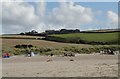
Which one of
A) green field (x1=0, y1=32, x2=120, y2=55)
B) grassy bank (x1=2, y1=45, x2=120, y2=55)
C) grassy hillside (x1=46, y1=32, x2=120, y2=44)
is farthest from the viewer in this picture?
grassy hillside (x1=46, y1=32, x2=120, y2=44)

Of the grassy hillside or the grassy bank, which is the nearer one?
the grassy bank

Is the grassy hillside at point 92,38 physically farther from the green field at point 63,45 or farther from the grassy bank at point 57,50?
the grassy bank at point 57,50

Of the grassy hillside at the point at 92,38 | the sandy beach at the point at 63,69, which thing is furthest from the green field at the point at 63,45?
the sandy beach at the point at 63,69

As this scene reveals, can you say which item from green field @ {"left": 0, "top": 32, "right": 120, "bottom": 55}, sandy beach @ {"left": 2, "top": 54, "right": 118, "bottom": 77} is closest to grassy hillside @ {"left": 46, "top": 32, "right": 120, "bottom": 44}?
green field @ {"left": 0, "top": 32, "right": 120, "bottom": 55}

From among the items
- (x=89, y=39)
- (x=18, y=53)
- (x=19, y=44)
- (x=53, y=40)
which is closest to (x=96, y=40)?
(x=89, y=39)

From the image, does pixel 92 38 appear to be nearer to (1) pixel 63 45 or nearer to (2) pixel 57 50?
(1) pixel 63 45

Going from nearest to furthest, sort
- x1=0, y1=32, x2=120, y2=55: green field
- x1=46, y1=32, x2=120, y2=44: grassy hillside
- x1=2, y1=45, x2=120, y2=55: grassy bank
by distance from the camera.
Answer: x1=2, y1=45, x2=120, y2=55: grassy bank < x1=0, y1=32, x2=120, y2=55: green field < x1=46, y1=32, x2=120, y2=44: grassy hillside

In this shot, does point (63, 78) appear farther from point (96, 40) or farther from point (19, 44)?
point (96, 40)

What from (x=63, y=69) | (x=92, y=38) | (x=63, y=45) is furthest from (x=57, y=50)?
(x=63, y=69)

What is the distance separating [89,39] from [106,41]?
3105mm

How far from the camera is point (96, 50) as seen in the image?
6212 cm

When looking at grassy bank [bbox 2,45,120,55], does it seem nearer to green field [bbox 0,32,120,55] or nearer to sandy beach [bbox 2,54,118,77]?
green field [bbox 0,32,120,55]

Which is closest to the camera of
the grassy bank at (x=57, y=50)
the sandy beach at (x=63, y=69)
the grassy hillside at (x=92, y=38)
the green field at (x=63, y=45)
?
the sandy beach at (x=63, y=69)

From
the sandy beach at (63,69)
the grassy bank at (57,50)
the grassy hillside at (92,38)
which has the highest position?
the grassy hillside at (92,38)
